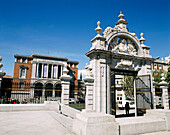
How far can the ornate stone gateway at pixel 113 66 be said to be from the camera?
9414 millimetres

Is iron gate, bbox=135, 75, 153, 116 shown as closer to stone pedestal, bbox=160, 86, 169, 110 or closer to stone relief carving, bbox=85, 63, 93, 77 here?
stone pedestal, bbox=160, 86, 169, 110

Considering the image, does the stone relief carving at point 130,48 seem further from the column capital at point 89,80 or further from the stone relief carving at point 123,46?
the column capital at point 89,80

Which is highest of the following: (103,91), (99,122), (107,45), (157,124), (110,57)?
(107,45)

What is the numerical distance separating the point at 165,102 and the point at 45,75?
43.5 meters

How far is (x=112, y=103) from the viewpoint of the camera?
401 inches

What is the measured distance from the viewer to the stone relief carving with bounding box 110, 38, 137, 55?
11.0 metres

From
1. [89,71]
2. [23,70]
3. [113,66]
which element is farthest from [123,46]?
[23,70]

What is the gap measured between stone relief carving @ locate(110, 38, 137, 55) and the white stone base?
6.78 meters

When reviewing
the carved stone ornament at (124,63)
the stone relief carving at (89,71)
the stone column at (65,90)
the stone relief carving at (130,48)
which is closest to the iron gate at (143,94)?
the carved stone ornament at (124,63)

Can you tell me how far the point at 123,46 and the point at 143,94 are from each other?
14.3 feet

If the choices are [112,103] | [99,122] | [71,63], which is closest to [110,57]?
[112,103]

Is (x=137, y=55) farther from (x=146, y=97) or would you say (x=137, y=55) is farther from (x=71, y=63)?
(x=71, y=63)

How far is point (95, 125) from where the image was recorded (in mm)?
4809

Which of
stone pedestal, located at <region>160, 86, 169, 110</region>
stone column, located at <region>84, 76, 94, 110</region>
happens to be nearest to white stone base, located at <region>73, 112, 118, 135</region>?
stone column, located at <region>84, 76, 94, 110</region>
